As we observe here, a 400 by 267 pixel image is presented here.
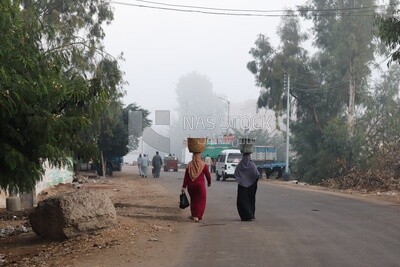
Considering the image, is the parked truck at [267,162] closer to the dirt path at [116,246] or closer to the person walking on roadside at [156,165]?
the person walking on roadside at [156,165]

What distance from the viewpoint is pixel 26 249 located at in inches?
467

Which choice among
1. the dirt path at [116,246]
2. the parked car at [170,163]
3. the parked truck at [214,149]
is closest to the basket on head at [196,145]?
the dirt path at [116,246]

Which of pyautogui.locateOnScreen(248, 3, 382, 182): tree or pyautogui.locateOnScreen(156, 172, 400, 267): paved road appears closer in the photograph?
pyautogui.locateOnScreen(156, 172, 400, 267): paved road

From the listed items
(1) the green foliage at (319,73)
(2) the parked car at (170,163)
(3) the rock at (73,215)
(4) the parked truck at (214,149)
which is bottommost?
(3) the rock at (73,215)

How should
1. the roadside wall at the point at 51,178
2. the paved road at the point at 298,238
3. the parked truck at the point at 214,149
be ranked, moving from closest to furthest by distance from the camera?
the paved road at the point at 298,238 → the roadside wall at the point at 51,178 → the parked truck at the point at 214,149

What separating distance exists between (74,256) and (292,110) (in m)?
47.6

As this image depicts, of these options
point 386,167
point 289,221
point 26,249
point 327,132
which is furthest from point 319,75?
point 26,249

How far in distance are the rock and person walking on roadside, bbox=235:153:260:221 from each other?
3.18 metres

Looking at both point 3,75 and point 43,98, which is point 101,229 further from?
point 3,75

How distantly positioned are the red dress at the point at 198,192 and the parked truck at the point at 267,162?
109 ft

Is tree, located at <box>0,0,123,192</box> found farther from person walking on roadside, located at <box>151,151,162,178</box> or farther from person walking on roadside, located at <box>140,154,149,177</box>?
person walking on roadside, located at <box>140,154,149,177</box>

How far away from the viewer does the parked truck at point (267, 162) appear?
49.2m

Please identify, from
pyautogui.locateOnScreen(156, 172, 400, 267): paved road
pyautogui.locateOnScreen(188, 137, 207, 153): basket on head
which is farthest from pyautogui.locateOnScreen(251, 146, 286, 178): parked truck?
pyautogui.locateOnScreen(188, 137, 207, 153): basket on head

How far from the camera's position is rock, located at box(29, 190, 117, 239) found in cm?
1177
